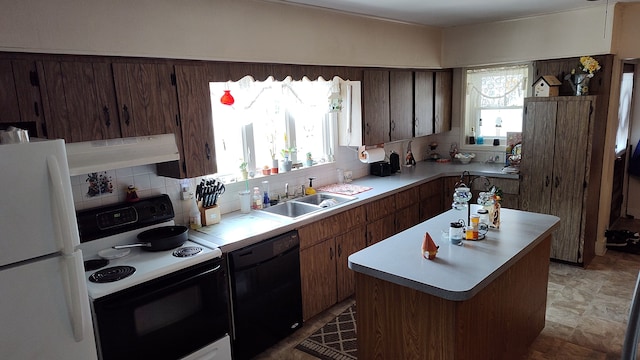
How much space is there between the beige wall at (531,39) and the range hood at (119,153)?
376 cm

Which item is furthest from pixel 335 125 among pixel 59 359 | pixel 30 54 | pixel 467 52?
pixel 59 359

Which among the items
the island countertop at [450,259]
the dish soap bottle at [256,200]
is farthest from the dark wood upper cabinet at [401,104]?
the island countertop at [450,259]

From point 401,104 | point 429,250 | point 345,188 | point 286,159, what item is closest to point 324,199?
point 345,188

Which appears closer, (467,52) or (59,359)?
(59,359)

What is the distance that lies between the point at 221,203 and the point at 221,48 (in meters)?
1.20

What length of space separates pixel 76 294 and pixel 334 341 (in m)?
1.90

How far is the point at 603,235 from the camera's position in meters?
4.62

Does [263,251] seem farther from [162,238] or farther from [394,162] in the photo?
[394,162]

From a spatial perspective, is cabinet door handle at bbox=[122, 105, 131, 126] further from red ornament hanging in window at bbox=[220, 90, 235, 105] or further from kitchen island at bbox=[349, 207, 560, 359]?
kitchen island at bbox=[349, 207, 560, 359]

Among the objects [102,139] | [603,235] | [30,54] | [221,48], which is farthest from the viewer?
[603,235]

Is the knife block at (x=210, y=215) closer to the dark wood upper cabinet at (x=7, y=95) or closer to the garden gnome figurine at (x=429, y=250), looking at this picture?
the dark wood upper cabinet at (x=7, y=95)

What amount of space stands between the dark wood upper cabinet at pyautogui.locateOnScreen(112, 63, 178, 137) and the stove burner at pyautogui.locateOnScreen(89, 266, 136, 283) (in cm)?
77

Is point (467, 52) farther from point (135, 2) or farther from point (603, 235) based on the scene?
point (135, 2)

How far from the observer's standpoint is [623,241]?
4664 millimetres
